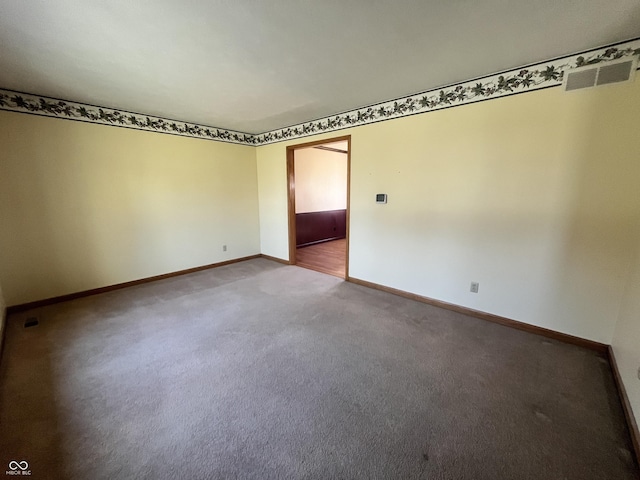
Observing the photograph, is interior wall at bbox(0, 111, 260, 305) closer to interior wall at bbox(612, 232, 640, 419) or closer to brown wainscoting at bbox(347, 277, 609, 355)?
brown wainscoting at bbox(347, 277, 609, 355)

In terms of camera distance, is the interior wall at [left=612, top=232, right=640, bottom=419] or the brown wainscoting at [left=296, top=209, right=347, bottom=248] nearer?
the interior wall at [left=612, top=232, right=640, bottom=419]

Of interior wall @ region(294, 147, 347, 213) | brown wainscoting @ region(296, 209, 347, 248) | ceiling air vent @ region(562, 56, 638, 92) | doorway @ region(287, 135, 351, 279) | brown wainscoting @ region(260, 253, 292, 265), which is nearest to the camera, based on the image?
ceiling air vent @ region(562, 56, 638, 92)

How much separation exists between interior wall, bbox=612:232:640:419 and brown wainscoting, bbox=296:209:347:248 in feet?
16.4

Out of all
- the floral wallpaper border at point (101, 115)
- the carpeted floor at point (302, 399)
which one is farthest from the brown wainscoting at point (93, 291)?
the floral wallpaper border at point (101, 115)

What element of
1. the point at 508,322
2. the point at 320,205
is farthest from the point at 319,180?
the point at 508,322

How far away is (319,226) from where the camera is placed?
6.60 metres

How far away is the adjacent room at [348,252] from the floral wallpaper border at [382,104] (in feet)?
0.06

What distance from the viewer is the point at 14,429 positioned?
4.79ft

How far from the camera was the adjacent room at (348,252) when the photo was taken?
1.44 meters

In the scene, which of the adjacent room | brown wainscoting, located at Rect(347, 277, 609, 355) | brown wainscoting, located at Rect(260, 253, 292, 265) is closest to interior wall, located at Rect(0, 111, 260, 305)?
the adjacent room

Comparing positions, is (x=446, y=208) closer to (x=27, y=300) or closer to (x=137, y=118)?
(x=137, y=118)

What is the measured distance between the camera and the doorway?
5.56 metres

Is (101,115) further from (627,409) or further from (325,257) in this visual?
(627,409)

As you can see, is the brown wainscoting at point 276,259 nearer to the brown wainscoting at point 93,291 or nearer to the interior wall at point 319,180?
the brown wainscoting at point 93,291
